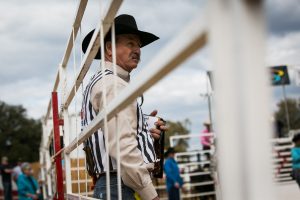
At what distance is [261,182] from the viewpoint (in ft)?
1.89

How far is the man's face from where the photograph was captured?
6.70 ft

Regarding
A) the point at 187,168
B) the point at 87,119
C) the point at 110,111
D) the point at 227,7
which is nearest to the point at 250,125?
the point at 227,7

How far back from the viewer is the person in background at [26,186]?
10.3 metres

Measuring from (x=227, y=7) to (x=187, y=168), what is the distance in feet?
40.0

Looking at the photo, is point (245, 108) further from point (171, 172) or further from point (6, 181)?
point (6, 181)

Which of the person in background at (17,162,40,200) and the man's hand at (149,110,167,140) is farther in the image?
the person in background at (17,162,40,200)

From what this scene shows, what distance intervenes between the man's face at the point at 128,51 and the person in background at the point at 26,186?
879cm

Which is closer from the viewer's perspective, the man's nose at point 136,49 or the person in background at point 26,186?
the man's nose at point 136,49

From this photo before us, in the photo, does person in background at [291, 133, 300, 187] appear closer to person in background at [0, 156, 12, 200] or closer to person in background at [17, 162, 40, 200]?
person in background at [17, 162, 40, 200]

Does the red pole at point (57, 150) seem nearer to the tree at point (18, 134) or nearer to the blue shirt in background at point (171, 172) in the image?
the blue shirt in background at point (171, 172)

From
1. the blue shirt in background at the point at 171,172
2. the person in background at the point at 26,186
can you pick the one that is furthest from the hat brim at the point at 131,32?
the person in background at the point at 26,186

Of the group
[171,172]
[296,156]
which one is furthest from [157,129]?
[171,172]

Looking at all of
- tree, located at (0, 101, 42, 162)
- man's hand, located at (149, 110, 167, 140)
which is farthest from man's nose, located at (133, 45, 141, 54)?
tree, located at (0, 101, 42, 162)

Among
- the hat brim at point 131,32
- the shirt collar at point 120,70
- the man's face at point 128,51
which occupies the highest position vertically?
the hat brim at point 131,32
